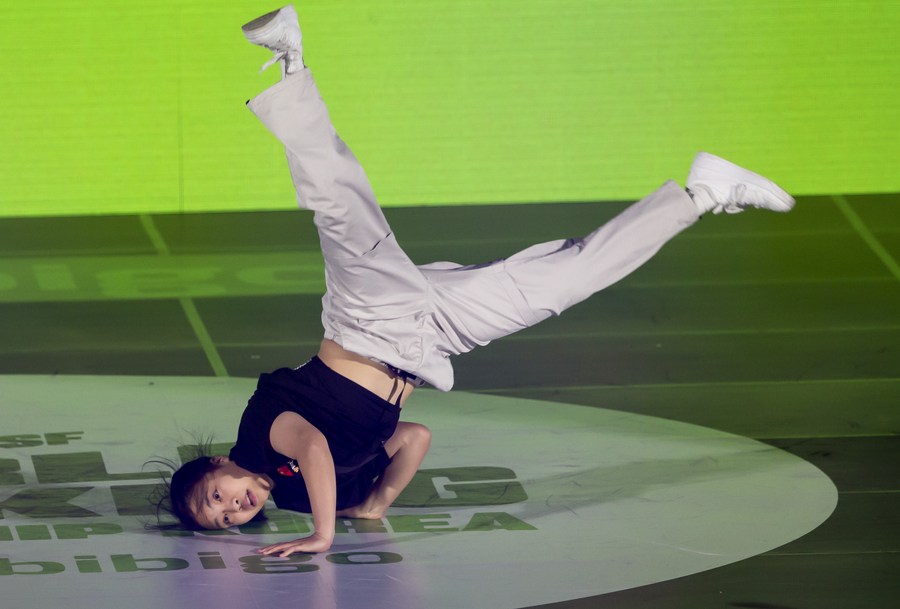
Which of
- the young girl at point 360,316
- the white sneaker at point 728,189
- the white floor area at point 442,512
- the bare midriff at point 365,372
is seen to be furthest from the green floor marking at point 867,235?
the bare midriff at point 365,372

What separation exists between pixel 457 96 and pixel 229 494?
199 inches

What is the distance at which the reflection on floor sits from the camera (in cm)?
466

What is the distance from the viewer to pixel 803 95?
30.6 feet

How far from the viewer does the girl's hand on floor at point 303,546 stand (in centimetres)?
434

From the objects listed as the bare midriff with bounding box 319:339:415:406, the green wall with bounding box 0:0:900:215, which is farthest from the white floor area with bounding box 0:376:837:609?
the green wall with bounding box 0:0:900:215

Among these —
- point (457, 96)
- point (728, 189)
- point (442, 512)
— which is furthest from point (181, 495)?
point (457, 96)

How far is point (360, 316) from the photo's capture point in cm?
453

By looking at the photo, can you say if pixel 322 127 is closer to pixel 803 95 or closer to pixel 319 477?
pixel 319 477

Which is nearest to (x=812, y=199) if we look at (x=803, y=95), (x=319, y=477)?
(x=803, y=95)

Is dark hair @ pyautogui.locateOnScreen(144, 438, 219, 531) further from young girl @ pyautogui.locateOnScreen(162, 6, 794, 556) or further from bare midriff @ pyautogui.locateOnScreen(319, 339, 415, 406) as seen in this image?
bare midriff @ pyautogui.locateOnScreen(319, 339, 415, 406)

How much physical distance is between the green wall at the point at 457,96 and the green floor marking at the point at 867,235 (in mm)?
214

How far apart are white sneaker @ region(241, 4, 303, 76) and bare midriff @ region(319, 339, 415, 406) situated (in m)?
0.82

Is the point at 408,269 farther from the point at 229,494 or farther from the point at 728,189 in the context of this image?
the point at 728,189

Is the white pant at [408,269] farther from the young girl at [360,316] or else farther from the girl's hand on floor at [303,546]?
the girl's hand on floor at [303,546]
